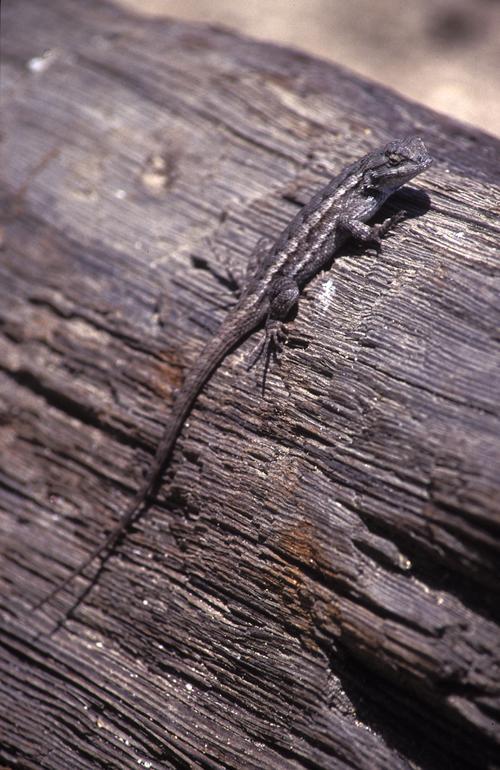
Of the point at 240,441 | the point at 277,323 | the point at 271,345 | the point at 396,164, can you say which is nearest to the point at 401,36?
the point at 396,164

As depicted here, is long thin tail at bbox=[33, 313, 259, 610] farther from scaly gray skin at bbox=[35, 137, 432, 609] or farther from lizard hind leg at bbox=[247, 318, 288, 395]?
lizard hind leg at bbox=[247, 318, 288, 395]

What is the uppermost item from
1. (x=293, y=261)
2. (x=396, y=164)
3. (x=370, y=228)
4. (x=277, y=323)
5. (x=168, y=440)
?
(x=396, y=164)

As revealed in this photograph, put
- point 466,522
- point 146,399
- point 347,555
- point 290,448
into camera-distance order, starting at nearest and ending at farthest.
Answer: point 466,522 < point 347,555 < point 290,448 < point 146,399

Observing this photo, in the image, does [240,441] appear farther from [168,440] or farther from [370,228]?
[370,228]

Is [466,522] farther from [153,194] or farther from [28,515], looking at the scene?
[153,194]

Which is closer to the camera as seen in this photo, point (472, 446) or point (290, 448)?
point (472, 446)

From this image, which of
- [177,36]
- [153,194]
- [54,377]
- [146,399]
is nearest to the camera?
[146,399]

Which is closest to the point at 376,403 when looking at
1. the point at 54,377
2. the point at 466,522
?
the point at 466,522

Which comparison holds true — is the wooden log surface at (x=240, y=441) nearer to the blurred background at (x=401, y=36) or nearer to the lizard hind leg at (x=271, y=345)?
the lizard hind leg at (x=271, y=345)
